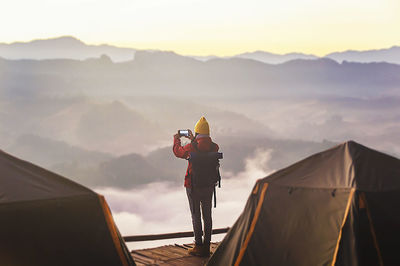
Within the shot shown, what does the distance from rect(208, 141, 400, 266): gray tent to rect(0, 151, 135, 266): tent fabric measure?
4.99ft

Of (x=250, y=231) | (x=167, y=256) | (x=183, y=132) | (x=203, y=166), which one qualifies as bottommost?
(x=167, y=256)

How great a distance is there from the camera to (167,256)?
9094mm

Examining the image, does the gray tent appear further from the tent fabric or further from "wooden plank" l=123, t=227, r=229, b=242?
"wooden plank" l=123, t=227, r=229, b=242

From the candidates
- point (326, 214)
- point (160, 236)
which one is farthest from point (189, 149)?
point (326, 214)

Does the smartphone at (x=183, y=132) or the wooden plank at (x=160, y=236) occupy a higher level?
the smartphone at (x=183, y=132)

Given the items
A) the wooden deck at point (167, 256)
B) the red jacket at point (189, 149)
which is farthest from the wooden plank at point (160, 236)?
the red jacket at point (189, 149)

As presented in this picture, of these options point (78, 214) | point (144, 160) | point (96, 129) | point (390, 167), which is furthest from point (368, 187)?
point (96, 129)

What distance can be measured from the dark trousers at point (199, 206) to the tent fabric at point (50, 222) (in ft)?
7.31

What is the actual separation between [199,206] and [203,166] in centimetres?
71

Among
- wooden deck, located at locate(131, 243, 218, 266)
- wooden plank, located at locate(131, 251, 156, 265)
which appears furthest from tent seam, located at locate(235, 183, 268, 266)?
wooden plank, located at locate(131, 251, 156, 265)

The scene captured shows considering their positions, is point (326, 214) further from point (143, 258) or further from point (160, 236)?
point (160, 236)

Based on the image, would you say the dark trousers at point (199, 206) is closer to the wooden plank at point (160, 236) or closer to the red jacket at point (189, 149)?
the red jacket at point (189, 149)

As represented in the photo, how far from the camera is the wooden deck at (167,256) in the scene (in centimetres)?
865

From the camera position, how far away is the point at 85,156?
8506cm
